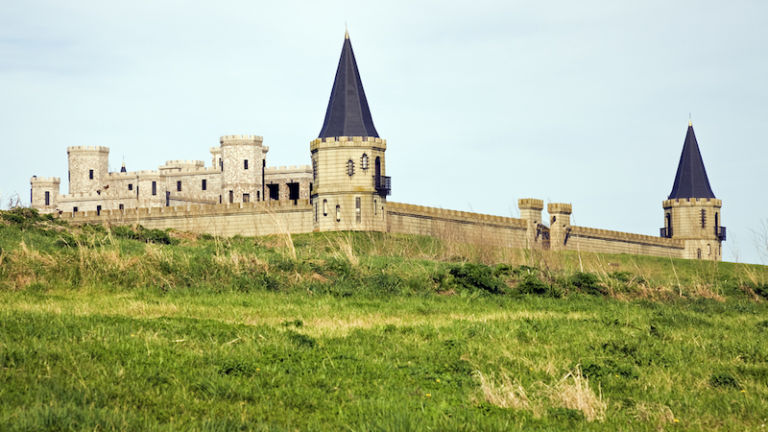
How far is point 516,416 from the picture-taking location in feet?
31.6

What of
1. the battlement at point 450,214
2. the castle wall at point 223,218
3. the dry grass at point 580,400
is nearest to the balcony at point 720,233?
the battlement at point 450,214

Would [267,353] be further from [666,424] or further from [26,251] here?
[26,251]

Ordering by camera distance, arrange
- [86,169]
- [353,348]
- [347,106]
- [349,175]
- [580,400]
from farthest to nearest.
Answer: [86,169] < [347,106] < [349,175] < [353,348] < [580,400]

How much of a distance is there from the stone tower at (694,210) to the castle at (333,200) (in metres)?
0.08

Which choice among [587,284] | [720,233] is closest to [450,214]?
[720,233]

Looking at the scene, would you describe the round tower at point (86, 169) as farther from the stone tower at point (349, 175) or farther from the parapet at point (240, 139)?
the stone tower at point (349, 175)

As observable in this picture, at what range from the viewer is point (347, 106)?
5659cm

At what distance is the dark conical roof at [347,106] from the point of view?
55.8m

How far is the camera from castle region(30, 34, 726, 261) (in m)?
55.1

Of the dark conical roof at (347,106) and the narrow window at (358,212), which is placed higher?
the dark conical roof at (347,106)

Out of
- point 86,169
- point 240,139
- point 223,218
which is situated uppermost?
point 240,139

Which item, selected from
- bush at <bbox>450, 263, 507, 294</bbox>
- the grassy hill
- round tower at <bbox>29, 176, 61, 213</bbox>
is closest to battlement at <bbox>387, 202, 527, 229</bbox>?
the grassy hill

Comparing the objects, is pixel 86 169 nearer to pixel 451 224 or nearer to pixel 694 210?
pixel 451 224

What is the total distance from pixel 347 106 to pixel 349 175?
15.2 ft
